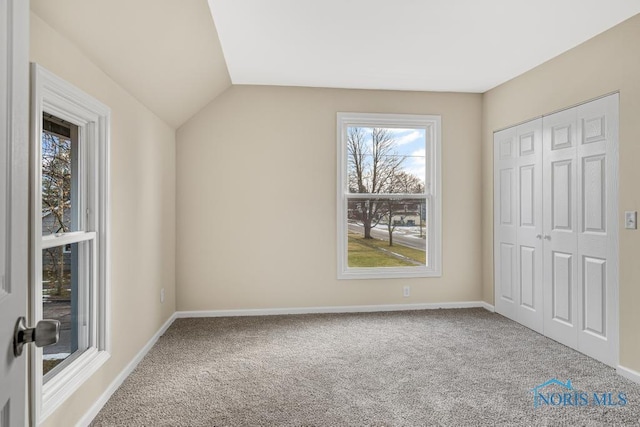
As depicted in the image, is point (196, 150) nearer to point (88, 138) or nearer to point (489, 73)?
point (88, 138)

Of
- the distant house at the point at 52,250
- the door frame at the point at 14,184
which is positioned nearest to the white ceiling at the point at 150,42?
the distant house at the point at 52,250

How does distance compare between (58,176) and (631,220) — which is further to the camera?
(631,220)

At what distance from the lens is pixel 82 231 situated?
2217 mm

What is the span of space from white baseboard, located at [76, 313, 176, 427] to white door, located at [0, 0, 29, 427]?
59.7 inches

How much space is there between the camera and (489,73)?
3.72 metres

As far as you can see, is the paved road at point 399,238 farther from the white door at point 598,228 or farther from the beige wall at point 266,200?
the white door at point 598,228

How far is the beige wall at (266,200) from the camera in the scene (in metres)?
4.00

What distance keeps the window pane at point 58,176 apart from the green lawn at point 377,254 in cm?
279

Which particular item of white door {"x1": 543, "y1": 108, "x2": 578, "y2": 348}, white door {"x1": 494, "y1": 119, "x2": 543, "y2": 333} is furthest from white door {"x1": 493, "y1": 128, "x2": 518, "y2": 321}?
white door {"x1": 543, "y1": 108, "x2": 578, "y2": 348}

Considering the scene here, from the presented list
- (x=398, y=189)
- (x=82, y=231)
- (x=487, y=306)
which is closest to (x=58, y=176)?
(x=82, y=231)

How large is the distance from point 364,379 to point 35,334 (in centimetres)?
220

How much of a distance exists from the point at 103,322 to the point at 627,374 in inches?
137

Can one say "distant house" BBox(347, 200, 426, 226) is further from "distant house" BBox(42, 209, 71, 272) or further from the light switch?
"distant house" BBox(42, 209, 71, 272)

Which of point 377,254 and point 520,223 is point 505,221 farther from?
point 377,254
